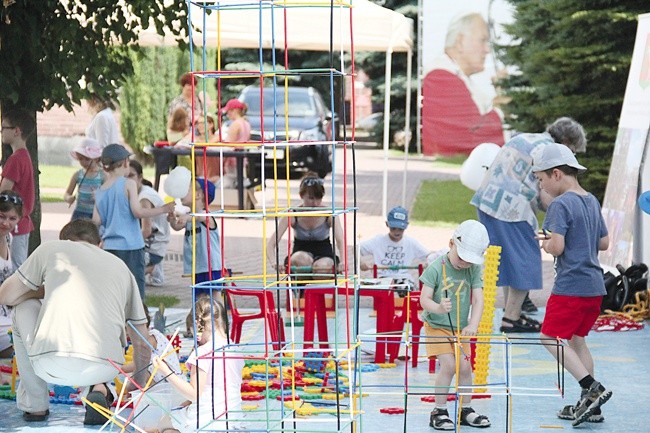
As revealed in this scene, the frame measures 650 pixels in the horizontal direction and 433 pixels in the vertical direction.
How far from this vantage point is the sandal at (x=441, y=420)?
7.10 meters

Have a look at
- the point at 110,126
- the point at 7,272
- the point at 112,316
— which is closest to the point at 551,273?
the point at 110,126

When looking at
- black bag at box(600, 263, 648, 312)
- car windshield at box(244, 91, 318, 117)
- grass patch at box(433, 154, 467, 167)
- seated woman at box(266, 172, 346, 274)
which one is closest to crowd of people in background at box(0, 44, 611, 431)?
seated woman at box(266, 172, 346, 274)

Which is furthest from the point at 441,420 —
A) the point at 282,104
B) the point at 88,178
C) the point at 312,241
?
the point at 282,104

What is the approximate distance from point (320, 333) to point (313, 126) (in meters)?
17.5

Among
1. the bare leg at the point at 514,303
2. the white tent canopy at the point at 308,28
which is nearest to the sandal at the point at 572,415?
the bare leg at the point at 514,303

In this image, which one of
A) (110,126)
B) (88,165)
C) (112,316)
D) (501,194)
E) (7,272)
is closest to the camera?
(112,316)

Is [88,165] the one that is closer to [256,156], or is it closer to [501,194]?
[501,194]

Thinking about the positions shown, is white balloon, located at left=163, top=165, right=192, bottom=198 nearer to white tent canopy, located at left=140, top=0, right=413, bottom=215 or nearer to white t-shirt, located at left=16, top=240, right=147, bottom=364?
white t-shirt, located at left=16, top=240, right=147, bottom=364

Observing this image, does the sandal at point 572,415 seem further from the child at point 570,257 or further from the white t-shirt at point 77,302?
the white t-shirt at point 77,302

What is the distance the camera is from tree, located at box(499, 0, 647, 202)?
2038cm

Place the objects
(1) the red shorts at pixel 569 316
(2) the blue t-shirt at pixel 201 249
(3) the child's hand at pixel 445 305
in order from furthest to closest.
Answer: (2) the blue t-shirt at pixel 201 249 < (1) the red shorts at pixel 569 316 < (3) the child's hand at pixel 445 305

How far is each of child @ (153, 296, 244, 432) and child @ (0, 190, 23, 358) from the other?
251 centimetres

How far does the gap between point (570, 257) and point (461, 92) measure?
27131mm

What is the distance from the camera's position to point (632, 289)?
11.1 metres
